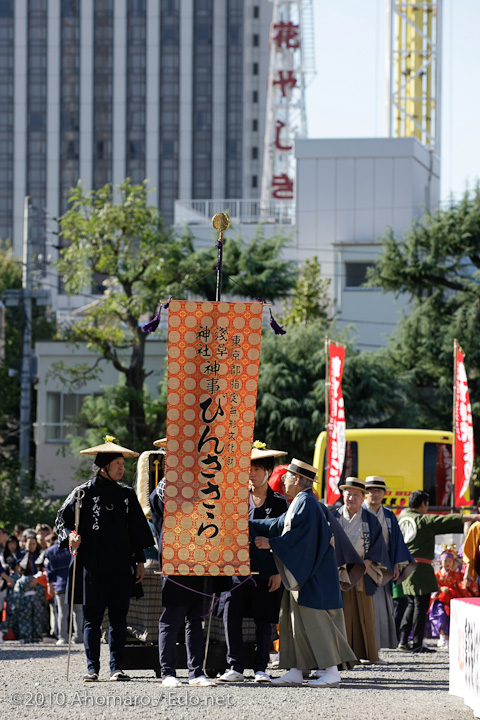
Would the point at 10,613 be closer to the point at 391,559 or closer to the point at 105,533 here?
the point at 391,559

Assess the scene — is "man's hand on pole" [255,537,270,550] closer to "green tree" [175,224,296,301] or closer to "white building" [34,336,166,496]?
"green tree" [175,224,296,301]

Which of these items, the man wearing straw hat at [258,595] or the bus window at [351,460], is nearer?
the man wearing straw hat at [258,595]

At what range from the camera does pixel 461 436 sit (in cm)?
1956

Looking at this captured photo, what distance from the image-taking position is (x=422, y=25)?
5012cm

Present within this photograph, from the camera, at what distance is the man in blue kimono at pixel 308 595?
938 cm

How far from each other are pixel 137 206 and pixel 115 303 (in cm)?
243

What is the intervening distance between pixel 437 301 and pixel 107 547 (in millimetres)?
27117

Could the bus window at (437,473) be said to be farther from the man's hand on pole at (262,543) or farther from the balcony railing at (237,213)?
the balcony railing at (237,213)

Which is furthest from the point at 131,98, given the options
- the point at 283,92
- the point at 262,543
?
the point at 262,543

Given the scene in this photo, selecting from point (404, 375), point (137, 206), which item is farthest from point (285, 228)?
point (137, 206)

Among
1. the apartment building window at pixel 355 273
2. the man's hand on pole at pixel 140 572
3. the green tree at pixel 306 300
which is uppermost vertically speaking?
the apartment building window at pixel 355 273

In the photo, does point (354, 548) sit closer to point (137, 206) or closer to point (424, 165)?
point (137, 206)

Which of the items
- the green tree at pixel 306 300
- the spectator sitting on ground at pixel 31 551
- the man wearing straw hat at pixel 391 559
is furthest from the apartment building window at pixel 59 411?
the man wearing straw hat at pixel 391 559

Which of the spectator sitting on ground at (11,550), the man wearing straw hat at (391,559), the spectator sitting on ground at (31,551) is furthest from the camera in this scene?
the spectator sitting on ground at (11,550)
